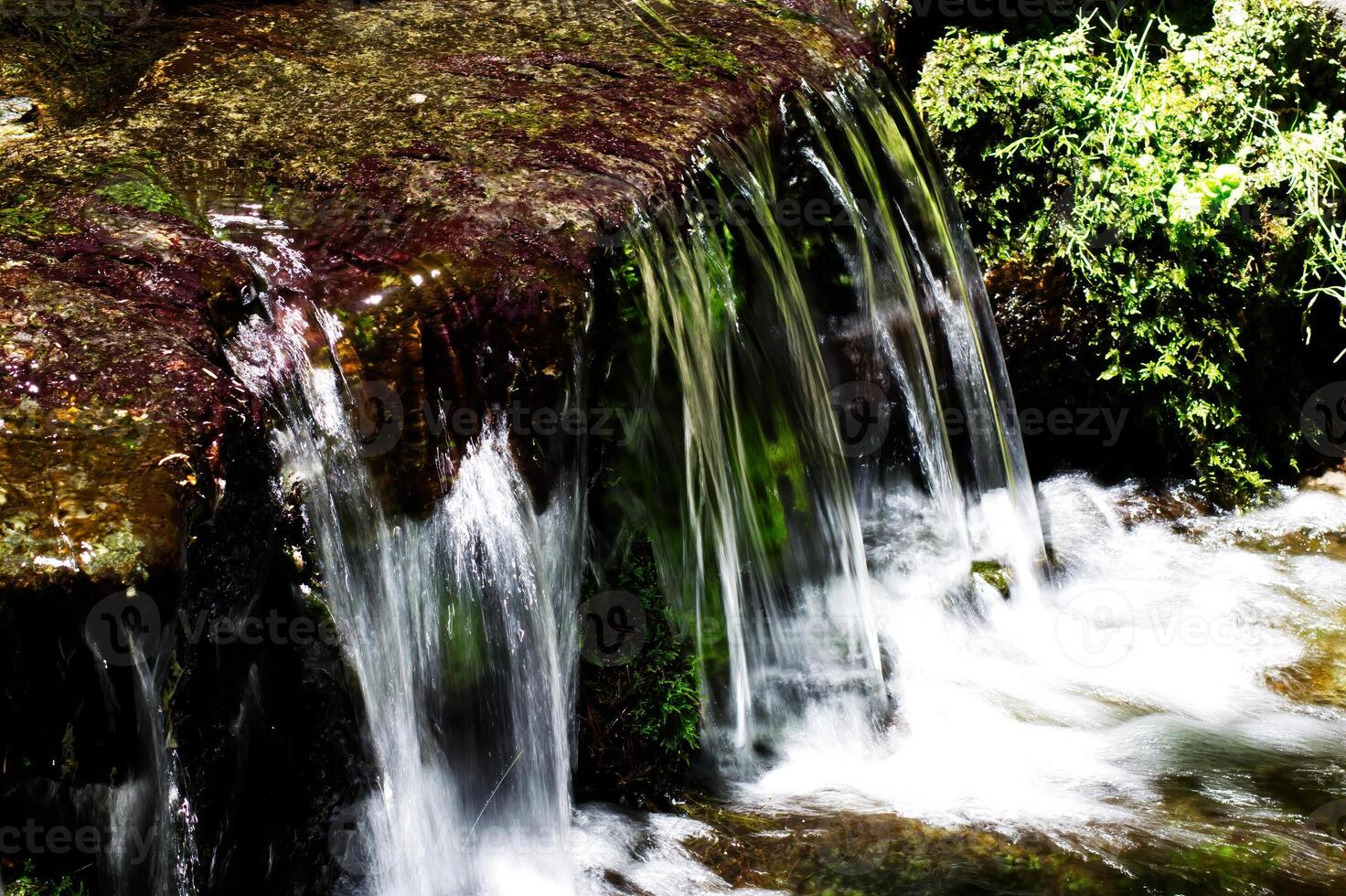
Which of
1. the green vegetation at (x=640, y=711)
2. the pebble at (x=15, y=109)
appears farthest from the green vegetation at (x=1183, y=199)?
the pebble at (x=15, y=109)

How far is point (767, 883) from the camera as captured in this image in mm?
3250

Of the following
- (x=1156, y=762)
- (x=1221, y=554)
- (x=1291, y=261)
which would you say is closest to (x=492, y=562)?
(x=1156, y=762)
